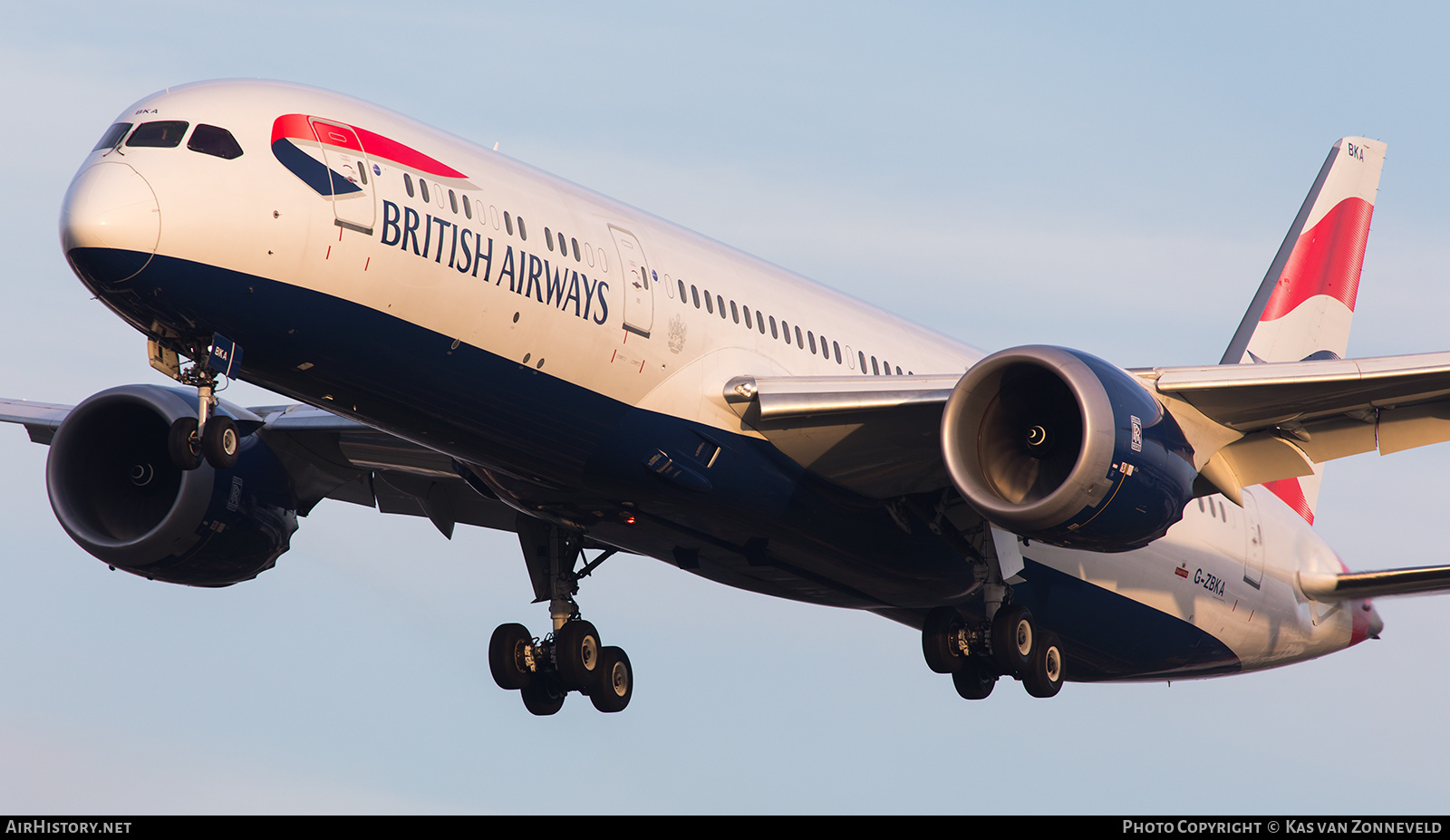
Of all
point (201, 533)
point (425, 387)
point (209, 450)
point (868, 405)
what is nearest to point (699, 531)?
point (868, 405)

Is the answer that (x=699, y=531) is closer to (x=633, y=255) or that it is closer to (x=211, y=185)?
(x=633, y=255)

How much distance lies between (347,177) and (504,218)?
6.83 feet

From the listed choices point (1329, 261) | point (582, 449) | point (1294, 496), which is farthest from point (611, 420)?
point (1329, 261)

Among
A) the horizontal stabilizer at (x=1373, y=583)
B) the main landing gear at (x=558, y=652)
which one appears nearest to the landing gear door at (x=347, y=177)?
the main landing gear at (x=558, y=652)

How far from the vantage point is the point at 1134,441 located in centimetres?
2094

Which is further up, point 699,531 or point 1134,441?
point 1134,441

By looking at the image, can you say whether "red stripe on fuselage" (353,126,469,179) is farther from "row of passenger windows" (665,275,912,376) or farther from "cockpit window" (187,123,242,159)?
"row of passenger windows" (665,275,912,376)

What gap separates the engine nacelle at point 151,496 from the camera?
27344 mm

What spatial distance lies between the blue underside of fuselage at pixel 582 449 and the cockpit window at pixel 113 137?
5.00 ft

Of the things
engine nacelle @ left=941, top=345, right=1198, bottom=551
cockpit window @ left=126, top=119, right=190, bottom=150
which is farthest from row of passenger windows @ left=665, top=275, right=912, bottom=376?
cockpit window @ left=126, top=119, right=190, bottom=150

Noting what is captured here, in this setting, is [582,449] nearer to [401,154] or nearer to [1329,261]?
[401,154]

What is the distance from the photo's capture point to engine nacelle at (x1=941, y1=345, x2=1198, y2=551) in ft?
68.1

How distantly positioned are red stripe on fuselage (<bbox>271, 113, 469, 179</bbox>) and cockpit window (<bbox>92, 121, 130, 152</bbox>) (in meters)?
1.58

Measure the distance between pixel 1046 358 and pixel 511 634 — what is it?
398 inches
